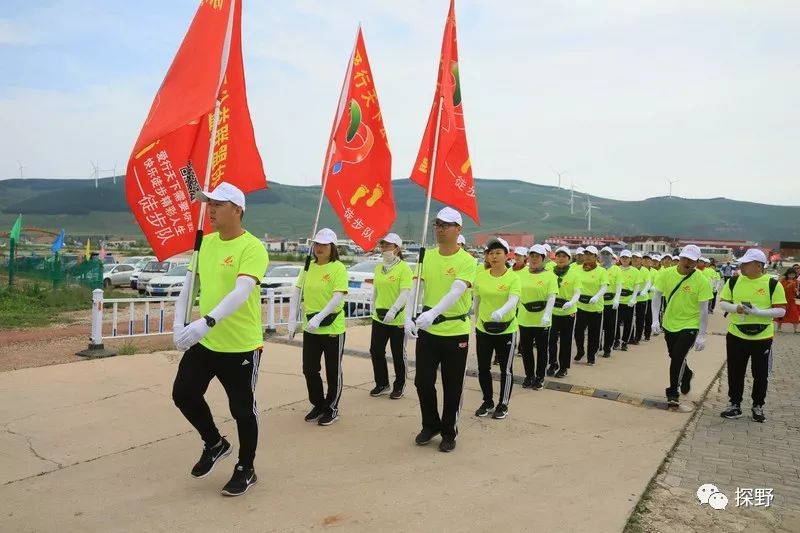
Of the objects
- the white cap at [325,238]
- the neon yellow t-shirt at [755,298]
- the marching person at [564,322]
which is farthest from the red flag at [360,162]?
the neon yellow t-shirt at [755,298]

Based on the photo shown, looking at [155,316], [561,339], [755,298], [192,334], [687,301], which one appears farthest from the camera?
[155,316]

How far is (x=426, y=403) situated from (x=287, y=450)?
3.97 ft

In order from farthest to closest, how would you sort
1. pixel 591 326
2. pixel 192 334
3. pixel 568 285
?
pixel 591 326 < pixel 568 285 < pixel 192 334

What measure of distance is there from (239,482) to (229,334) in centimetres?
98

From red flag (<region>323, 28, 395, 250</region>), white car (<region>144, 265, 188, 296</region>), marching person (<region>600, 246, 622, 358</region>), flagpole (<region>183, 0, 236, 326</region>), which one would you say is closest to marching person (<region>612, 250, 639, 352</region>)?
marching person (<region>600, 246, 622, 358</region>)

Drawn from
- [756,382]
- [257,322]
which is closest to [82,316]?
[257,322]

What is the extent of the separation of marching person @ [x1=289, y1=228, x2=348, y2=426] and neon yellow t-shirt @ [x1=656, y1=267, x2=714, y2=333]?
3.79m

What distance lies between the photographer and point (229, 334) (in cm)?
411

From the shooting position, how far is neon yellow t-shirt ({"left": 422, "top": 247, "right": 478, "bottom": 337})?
5.16 metres

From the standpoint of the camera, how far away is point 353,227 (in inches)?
306

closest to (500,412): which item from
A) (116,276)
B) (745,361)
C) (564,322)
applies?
(745,361)

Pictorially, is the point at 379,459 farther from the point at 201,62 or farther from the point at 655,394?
the point at 655,394

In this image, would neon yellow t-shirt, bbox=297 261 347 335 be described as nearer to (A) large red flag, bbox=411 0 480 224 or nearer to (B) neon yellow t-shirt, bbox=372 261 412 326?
(B) neon yellow t-shirt, bbox=372 261 412 326

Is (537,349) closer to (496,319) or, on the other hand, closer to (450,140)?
(496,319)
